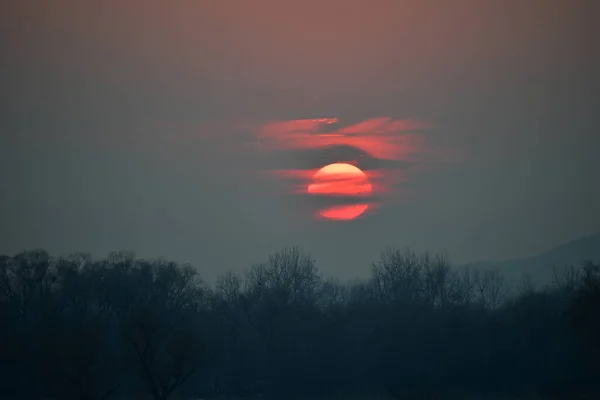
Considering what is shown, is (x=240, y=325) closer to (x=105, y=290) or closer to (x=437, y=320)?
(x=105, y=290)

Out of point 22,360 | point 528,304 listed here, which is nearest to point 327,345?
point 528,304

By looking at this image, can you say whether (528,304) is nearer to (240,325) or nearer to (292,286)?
(240,325)

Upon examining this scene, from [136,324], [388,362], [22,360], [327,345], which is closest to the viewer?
[136,324]

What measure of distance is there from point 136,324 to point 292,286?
49.0 meters

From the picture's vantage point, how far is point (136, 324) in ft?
150

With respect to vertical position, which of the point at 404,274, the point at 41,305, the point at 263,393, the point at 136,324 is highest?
the point at 404,274

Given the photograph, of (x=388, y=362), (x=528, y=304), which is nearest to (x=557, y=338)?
(x=528, y=304)

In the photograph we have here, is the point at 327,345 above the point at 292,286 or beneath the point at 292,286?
beneath

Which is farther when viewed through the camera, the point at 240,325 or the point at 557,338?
the point at 240,325

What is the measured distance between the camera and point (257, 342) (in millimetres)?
64000

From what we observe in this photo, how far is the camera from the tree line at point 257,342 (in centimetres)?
4631

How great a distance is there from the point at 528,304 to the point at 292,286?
119 ft

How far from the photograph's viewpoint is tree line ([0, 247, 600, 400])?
46.3 meters

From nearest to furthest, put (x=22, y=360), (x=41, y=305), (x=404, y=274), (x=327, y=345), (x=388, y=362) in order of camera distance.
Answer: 1. (x=22, y=360)
2. (x=388, y=362)
3. (x=327, y=345)
4. (x=41, y=305)
5. (x=404, y=274)
